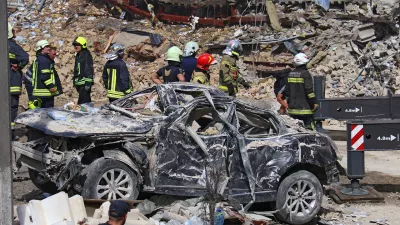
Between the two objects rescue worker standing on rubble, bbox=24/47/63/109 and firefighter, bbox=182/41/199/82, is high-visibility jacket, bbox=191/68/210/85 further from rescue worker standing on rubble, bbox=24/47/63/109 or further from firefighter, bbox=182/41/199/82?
rescue worker standing on rubble, bbox=24/47/63/109

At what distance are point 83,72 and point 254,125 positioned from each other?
4485 mm

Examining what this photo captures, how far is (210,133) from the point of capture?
874 cm

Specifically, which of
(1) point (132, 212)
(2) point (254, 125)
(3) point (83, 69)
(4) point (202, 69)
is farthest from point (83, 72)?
(1) point (132, 212)

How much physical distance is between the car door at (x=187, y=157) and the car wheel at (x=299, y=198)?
2.81ft

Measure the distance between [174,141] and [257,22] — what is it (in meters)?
14.4

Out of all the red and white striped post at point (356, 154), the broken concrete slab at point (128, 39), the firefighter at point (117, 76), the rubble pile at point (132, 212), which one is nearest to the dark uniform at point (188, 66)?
the firefighter at point (117, 76)

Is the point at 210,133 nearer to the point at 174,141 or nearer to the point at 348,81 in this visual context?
the point at 174,141

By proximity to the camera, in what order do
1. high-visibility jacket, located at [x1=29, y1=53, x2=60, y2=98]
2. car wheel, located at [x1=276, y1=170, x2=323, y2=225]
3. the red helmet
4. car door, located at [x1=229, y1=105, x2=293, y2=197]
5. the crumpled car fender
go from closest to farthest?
the crumpled car fender < car door, located at [x1=229, y1=105, x2=293, y2=197] < car wheel, located at [x1=276, y1=170, x2=323, y2=225] < the red helmet < high-visibility jacket, located at [x1=29, y1=53, x2=60, y2=98]

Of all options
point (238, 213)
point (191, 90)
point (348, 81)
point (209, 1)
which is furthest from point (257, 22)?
point (238, 213)

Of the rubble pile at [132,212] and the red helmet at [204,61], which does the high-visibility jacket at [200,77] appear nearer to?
the red helmet at [204,61]

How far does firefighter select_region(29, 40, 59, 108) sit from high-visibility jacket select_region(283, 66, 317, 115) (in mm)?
4019

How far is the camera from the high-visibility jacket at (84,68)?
12.7 metres

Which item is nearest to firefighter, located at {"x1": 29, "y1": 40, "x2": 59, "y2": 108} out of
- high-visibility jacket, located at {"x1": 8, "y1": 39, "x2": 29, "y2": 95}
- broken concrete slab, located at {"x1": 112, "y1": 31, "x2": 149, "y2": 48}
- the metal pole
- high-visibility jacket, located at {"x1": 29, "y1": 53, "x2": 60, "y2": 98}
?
high-visibility jacket, located at {"x1": 29, "y1": 53, "x2": 60, "y2": 98}

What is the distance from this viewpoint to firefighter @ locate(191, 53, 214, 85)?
11812 mm
